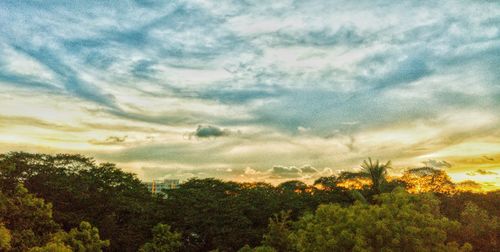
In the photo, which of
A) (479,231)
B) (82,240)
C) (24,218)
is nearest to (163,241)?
(82,240)

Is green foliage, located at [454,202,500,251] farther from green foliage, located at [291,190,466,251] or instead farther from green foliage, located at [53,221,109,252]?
green foliage, located at [53,221,109,252]

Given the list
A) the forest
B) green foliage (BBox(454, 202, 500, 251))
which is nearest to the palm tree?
the forest

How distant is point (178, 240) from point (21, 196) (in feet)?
45.7

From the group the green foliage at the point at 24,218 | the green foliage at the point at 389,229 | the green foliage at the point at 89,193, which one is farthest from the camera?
the green foliage at the point at 89,193

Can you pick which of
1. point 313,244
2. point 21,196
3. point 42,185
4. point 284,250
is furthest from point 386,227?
Result: point 42,185

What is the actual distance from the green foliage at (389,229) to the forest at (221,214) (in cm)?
5

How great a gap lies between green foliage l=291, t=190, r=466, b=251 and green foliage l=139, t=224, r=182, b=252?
1658 centimetres

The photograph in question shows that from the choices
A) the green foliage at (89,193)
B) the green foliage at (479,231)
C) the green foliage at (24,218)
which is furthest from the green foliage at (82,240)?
the green foliage at (479,231)

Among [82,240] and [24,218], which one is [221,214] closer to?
[82,240]

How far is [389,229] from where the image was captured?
1889cm

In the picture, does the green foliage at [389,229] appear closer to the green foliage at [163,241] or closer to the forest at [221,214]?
the forest at [221,214]

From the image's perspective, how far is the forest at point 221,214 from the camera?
19.6m

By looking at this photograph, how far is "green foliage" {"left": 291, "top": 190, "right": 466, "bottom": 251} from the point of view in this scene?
1823 cm

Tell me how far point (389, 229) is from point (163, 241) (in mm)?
21389
